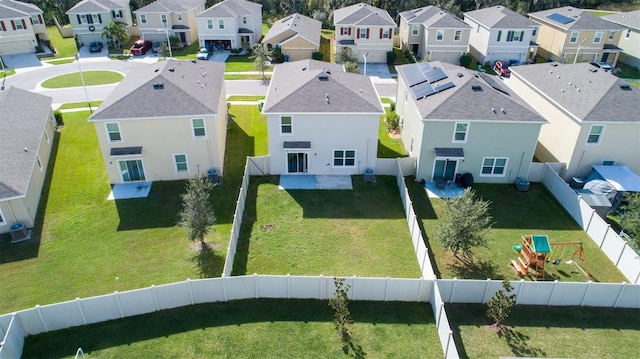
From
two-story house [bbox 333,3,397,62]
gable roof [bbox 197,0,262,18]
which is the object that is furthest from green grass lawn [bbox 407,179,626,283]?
gable roof [bbox 197,0,262,18]

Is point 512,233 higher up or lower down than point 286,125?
lower down

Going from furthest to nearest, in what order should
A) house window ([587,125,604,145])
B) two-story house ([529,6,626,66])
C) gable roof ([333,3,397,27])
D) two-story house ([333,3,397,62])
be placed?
two-story house ([529,6,626,66]) → gable roof ([333,3,397,27]) → two-story house ([333,3,397,62]) → house window ([587,125,604,145])

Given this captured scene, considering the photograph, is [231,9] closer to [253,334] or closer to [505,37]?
[505,37]

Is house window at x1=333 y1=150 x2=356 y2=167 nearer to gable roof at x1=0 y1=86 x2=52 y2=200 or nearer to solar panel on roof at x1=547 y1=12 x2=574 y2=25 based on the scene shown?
gable roof at x1=0 y1=86 x2=52 y2=200

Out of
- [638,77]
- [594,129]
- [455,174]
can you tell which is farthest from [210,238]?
[638,77]

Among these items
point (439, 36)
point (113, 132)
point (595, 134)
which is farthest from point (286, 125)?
point (439, 36)

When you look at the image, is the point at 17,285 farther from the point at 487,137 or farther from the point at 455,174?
the point at 487,137

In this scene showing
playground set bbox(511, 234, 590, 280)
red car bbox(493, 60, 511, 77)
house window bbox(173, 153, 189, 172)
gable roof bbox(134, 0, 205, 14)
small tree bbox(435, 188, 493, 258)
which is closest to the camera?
playground set bbox(511, 234, 590, 280)
